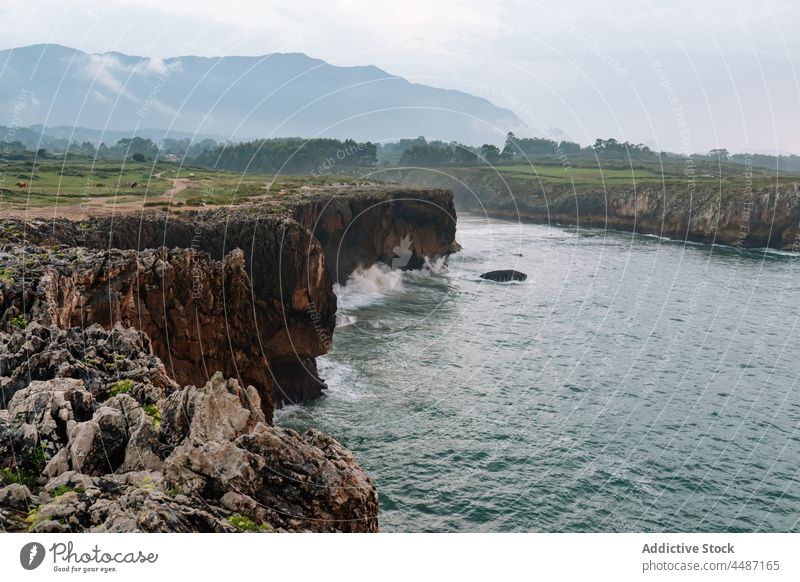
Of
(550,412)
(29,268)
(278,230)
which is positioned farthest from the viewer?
(278,230)

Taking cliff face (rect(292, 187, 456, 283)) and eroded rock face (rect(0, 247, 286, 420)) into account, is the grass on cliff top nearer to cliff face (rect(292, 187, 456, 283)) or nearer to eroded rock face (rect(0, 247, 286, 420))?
cliff face (rect(292, 187, 456, 283))

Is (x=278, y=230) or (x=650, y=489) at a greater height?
(x=278, y=230)

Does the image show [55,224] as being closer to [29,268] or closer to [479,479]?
[29,268]

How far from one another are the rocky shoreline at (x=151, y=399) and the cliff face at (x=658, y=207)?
3636 inches

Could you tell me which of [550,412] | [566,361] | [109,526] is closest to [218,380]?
[109,526]

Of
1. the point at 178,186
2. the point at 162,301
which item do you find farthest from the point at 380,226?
the point at 162,301

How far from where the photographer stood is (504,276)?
9544cm

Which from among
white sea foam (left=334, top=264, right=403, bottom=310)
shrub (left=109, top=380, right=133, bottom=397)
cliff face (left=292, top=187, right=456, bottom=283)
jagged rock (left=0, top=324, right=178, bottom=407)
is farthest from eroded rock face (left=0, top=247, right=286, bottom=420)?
white sea foam (left=334, top=264, right=403, bottom=310)

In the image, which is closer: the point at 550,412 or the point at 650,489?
the point at 650,489

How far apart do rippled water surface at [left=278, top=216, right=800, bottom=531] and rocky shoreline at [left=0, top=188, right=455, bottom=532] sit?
29.4ft

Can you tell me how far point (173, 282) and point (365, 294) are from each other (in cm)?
4761

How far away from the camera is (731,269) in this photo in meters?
113

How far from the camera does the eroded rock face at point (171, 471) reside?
573 inches

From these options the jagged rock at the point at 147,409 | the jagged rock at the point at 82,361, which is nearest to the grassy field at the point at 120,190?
the jagged rock at the point at 147,409
